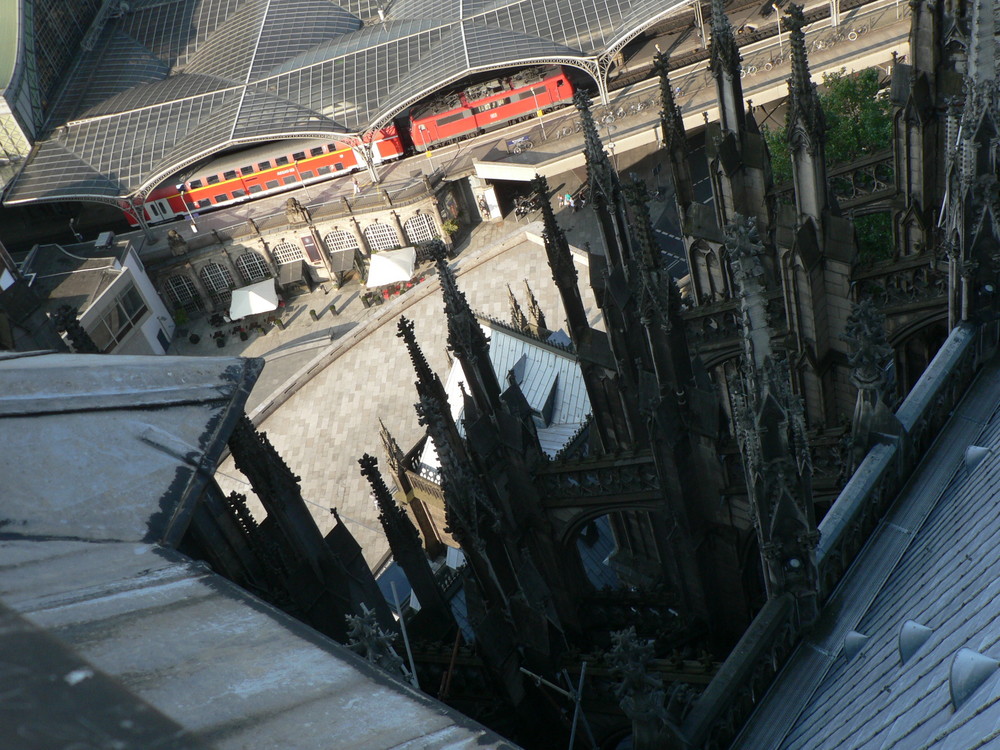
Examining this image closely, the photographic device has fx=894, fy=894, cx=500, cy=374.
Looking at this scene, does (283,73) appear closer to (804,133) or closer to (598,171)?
(804,133)

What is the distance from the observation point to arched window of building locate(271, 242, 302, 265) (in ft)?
230

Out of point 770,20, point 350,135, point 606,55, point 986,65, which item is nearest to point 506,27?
point 606,55

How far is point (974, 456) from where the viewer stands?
14133 mm

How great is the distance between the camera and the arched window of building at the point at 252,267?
7075 cm

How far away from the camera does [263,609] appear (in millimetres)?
6445

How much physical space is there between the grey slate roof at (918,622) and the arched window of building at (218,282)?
6342 cm

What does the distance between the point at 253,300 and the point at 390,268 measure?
10.6m

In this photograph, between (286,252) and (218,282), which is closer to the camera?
(286,252)

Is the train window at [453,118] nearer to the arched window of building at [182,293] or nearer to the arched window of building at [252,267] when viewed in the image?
the arched window of building at [252,267]

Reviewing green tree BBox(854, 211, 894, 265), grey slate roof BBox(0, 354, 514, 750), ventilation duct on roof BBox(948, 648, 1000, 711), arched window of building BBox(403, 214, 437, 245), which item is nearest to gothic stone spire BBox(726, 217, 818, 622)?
ventilation duct on roof BBox(948, 648, 1000, 711)

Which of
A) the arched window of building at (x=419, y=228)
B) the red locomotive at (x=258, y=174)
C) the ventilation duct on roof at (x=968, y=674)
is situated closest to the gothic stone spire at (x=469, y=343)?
the ventilation duct on roof at (x=968, y=674)

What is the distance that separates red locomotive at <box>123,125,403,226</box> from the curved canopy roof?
3089 millimetres

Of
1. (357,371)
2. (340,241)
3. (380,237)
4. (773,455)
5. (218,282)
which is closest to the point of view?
(773,455)

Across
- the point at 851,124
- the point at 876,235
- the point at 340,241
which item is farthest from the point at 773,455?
the point at 340,241
